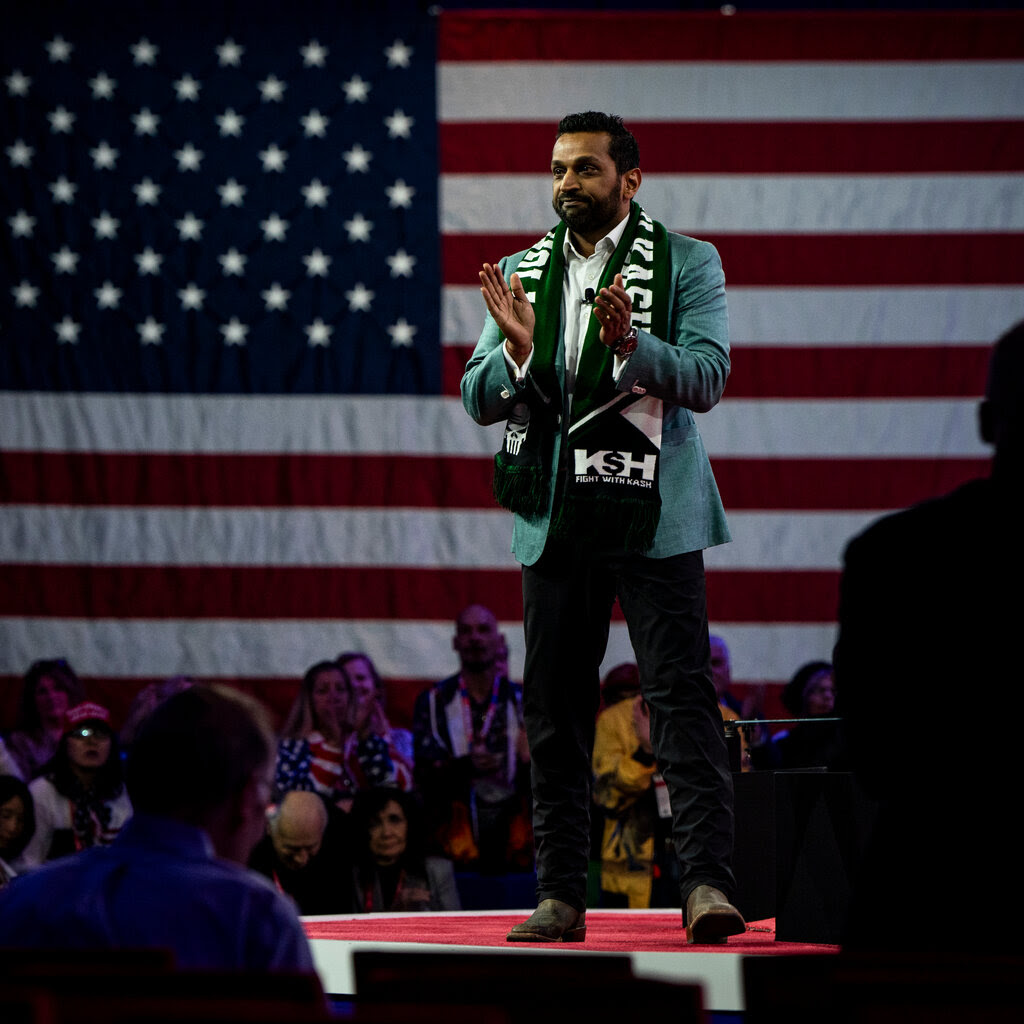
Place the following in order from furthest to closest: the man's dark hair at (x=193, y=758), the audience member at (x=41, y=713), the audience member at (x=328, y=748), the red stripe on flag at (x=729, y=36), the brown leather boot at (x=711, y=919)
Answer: the red stripe on flag at (x=729, y=36), the audience member at (x=41, y=713), the audience member at (x=328, y=748), the brown leather boot at (x=711, y=919), the man's dark hair at (x=193, y=758)

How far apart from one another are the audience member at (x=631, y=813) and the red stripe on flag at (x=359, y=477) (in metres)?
1.91

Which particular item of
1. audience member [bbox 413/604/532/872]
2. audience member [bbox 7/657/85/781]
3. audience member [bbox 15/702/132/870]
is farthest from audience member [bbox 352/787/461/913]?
audience member [bbox 7/657/85/781]

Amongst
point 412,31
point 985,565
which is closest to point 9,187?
point 412,31

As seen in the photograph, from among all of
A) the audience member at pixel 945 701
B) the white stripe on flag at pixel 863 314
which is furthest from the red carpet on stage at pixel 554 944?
the white stripe on flag at pixel 863 314

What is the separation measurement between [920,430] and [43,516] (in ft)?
13.0

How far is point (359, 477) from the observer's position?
6.87 m

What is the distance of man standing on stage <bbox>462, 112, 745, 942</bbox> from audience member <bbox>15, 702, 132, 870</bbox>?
3.10 m

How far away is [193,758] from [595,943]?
1.29 meters

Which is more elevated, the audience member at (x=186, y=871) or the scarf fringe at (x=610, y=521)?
the scarf fringe at (x=610, y=521)

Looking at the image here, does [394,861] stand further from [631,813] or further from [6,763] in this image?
A: [6,763]

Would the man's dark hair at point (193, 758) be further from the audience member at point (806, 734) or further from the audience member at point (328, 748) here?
the audience member at point (328, 748)

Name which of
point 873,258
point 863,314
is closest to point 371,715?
point 863,314

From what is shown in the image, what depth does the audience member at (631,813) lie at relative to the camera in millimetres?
5043

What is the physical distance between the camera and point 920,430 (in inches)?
269
